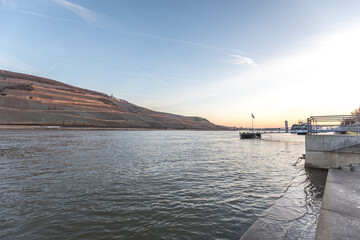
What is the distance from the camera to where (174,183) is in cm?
1173

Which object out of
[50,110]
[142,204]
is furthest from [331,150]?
[50,110]

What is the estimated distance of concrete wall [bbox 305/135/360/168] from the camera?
1268 cm

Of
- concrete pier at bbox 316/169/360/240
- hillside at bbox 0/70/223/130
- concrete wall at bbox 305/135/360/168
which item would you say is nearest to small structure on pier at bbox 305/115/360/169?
concrete wall at bbox 305/135/360/168

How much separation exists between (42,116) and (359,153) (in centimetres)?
16787

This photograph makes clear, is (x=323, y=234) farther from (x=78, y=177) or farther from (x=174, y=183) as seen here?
(x=78, y=177)

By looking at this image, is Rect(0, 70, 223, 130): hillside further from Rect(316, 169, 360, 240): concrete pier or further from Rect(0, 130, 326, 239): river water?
Rect(316, 169, 360, 240): concrete pier

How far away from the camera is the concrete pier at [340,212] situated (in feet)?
15.0

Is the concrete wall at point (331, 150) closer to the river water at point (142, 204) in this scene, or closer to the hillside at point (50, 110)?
the river water at point (142, 204)

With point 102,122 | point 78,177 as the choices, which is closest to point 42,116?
point 102,122

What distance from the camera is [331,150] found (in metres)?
13.5

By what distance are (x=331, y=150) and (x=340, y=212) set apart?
9.77 metres

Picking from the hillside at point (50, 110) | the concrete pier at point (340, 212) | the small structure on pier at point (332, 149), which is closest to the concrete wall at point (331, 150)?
the small structure on pier at point (332, 149)

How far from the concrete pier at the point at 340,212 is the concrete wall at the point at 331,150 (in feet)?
15.3

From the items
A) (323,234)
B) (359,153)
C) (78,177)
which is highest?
(359,153)
